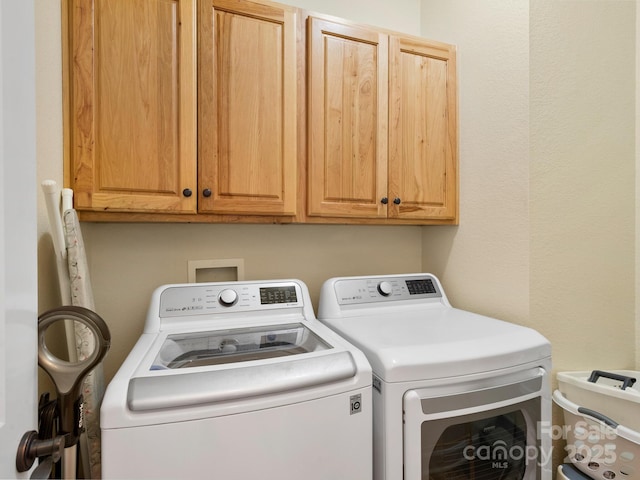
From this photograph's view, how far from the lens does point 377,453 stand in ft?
3.31

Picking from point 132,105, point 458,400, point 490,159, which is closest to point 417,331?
point 458,400

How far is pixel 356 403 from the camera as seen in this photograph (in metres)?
0.93

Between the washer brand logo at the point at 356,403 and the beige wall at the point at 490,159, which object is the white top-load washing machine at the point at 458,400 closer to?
the washer brand logo at the point at 356,403

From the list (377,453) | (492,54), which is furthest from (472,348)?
(492,54)

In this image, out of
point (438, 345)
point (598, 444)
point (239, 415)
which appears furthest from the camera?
point (598, 444)

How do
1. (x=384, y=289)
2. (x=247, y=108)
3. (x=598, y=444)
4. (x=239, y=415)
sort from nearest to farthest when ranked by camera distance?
(x=239, y=415), (x=598, y=444), (x=247, y=108), (x=384, y=289)

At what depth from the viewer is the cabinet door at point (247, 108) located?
1.30 meters

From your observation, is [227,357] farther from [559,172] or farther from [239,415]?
[559,172]

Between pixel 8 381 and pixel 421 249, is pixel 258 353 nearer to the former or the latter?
pixel 8 381

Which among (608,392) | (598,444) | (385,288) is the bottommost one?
(598,444)

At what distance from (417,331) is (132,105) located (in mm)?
1371

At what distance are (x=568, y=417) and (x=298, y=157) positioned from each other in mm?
1560

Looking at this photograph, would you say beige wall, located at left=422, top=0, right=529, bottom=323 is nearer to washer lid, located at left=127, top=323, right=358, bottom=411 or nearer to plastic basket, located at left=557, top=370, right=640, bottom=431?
plastic basket, located at left=557, top=370, right=640, bottom=431

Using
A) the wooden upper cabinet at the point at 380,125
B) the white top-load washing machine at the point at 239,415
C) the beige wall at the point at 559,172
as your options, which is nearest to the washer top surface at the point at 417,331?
the white top-load washing machine at the point at 239,415
